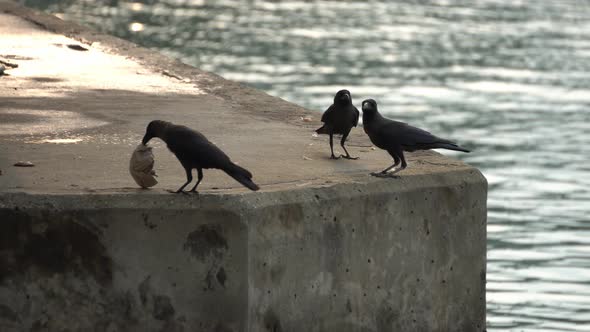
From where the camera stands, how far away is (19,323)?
764 centimetres

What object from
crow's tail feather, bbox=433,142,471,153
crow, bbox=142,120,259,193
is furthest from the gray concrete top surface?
crow's tail feather, bbox=433,142,471,153

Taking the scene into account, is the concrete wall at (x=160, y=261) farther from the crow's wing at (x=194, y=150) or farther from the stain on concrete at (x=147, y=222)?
the crow's wing at (x=194, y=150)

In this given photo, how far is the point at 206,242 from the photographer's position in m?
7.54

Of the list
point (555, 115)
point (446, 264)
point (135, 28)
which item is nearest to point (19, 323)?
point (446, 264)

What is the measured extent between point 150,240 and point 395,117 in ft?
36.8

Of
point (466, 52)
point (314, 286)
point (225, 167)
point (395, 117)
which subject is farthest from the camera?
point (466, 52)

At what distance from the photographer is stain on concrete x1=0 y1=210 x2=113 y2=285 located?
760 cm

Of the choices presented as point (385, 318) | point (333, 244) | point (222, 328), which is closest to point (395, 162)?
point (333, 244)

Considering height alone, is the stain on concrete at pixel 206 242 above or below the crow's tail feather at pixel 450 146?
below

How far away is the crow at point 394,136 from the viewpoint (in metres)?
8.18

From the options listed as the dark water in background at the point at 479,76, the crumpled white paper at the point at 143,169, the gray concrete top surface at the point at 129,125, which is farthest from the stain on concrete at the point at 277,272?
the dark water in background at the point at 479,76

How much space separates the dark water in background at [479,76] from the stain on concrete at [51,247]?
369 centimetres

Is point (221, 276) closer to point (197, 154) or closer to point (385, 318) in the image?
point (197, 154)

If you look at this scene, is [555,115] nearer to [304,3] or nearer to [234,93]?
[234,93]
